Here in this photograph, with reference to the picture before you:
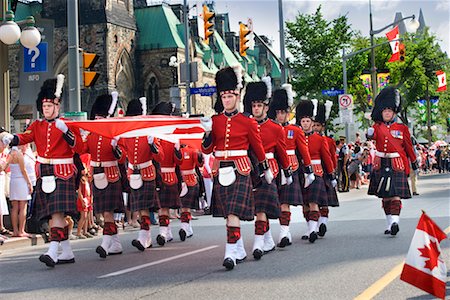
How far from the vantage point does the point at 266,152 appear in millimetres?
10766

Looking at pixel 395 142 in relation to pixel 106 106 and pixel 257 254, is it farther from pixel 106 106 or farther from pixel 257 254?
pixel 106 106

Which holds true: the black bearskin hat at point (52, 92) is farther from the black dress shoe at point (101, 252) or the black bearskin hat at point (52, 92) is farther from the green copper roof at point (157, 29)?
the green copper roof at point (157, 29)

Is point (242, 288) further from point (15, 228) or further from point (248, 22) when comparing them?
point (248, 22)

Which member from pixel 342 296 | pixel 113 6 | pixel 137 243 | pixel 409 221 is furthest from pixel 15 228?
pixel 113 6

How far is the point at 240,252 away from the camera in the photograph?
31.7ft

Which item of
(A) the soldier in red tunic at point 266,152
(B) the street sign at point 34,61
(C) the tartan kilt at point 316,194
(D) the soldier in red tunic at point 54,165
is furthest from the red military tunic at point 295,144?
(B) the street sign at point 34,61

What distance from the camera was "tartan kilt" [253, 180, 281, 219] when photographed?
10.2 metres

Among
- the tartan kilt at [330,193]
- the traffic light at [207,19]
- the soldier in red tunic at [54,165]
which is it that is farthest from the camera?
the traffic light at [207,19]

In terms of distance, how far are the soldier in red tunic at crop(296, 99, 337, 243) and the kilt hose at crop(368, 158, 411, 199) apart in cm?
72

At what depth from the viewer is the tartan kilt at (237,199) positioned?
372 inches

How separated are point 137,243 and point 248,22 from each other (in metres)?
14.3

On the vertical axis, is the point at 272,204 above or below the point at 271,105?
below

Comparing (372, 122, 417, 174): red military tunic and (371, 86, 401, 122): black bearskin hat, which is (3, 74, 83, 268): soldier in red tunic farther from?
(371, 86, 401, 122): black bearskin hat

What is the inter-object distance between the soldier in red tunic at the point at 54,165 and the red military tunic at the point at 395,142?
186 inches
